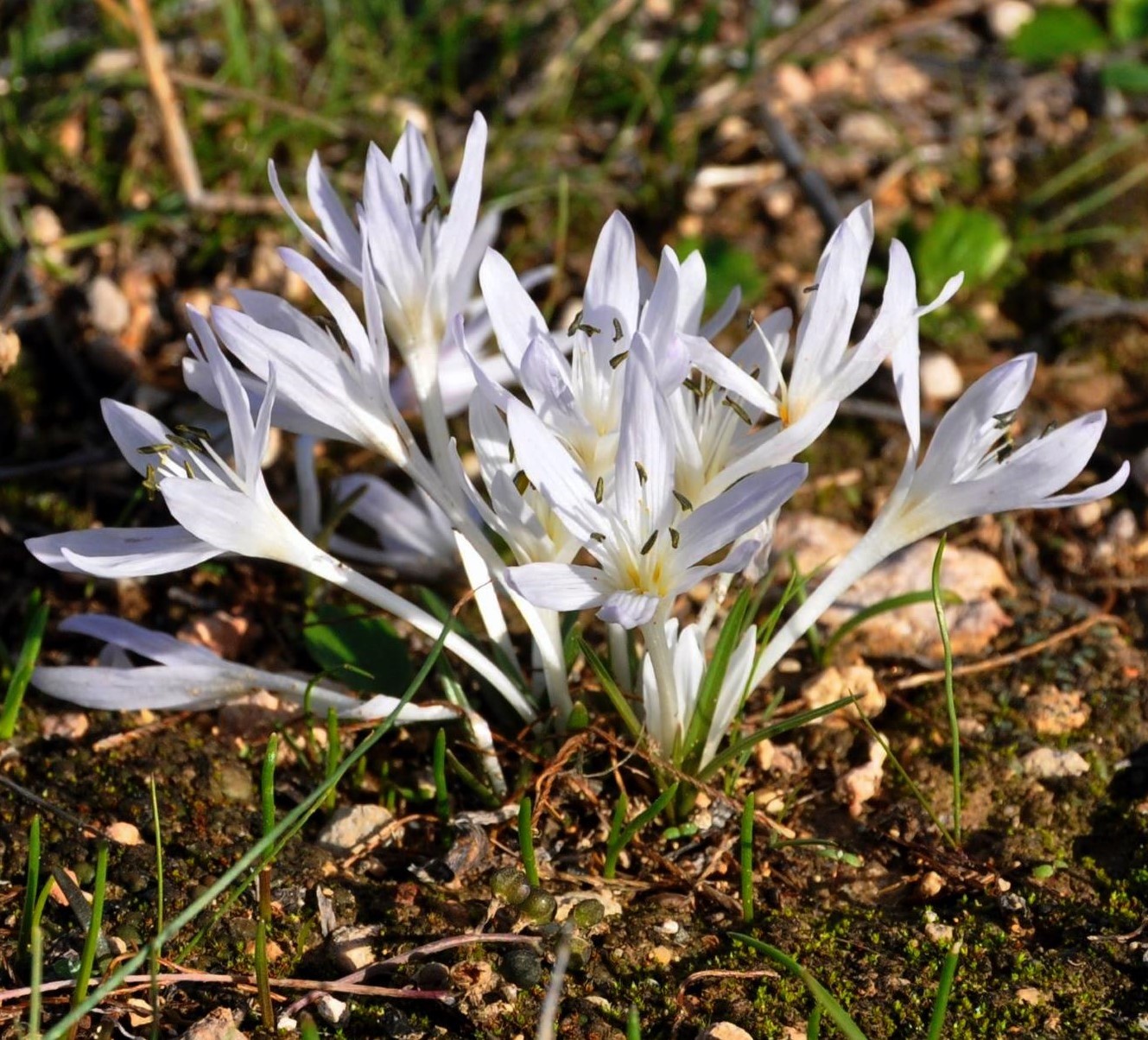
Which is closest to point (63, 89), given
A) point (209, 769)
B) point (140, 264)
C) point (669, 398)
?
point (140, 264)

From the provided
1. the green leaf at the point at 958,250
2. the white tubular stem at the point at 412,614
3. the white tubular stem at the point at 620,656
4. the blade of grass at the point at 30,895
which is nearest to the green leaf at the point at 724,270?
the green leaf at the point at 958,250

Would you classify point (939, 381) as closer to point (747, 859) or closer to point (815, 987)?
point (747, 859)

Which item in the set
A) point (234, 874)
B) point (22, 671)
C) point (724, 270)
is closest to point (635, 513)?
point (234, 874)

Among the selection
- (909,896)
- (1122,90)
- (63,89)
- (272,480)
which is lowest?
(909,896)

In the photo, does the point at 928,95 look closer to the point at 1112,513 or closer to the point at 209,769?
the point at 1112,513

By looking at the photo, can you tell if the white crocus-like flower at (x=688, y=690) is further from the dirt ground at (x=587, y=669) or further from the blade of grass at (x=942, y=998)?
the blade of grass at (x=942, y=998)

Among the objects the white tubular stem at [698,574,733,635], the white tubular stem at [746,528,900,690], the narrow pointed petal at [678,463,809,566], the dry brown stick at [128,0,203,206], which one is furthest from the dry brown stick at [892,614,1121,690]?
the dry brown stick at [128,0,203,206]
